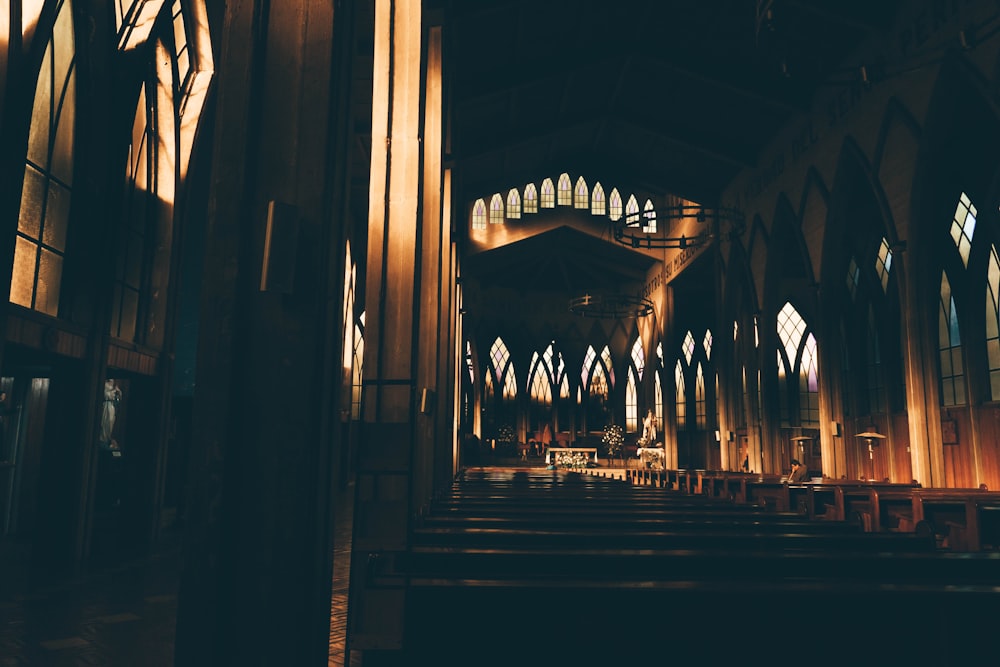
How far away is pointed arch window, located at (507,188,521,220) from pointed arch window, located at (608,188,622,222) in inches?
122

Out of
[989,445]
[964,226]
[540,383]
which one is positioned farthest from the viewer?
[540,383]

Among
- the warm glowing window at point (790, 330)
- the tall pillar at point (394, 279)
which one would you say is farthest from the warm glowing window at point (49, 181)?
the warm glowing window at point (790, 330)

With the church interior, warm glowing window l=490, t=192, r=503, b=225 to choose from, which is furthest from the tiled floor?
warm glowing window l=490, t=192, r=503, b=225

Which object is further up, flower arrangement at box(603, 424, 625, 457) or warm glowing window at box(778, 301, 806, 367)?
warm glowing window at box(778, 301, 806, 367)

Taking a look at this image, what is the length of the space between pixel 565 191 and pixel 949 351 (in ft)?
44.5

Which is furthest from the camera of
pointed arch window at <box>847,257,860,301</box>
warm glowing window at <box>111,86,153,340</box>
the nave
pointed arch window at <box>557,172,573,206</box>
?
pointed arch window at <box>557,172,573,206</box>

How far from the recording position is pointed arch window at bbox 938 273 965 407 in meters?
12.2

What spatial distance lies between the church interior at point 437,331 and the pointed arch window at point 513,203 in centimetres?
125

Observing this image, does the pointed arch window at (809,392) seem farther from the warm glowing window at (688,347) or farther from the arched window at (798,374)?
the warm glowing window at (688,347)

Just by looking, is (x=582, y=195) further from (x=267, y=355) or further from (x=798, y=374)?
(x=267, y=355)

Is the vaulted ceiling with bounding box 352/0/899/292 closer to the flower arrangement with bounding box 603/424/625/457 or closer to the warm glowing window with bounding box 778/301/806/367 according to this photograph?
the warm glowing window with bounding box 778/301/806/367

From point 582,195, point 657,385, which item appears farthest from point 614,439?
point 582,195

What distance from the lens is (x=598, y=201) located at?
2403cm

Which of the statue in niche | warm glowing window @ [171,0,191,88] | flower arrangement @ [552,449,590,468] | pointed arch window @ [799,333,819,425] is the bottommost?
flower arrangement @ [552,449,590,468]
